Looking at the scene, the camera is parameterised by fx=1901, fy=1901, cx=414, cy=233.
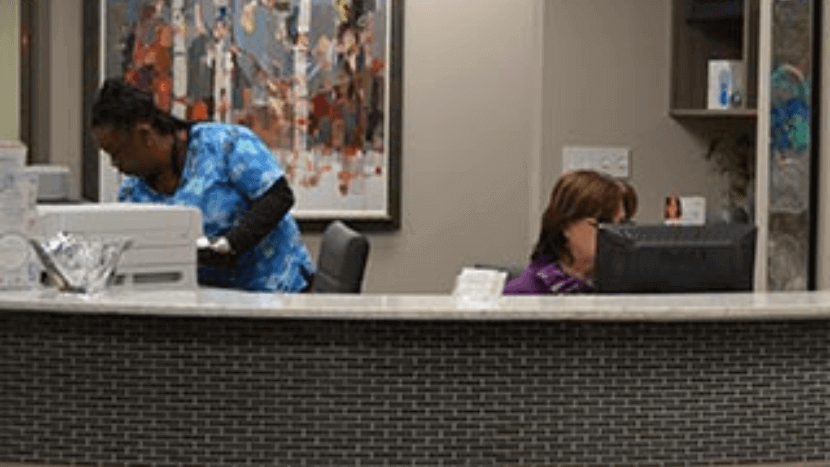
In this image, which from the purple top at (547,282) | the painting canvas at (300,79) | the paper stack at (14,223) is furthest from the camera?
the painting canvas at (300,79)

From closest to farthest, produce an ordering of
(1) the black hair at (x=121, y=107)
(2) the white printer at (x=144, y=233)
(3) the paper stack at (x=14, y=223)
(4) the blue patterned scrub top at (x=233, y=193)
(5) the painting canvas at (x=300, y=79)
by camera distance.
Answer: (3) the paper stack at (x=14, y=223) < (2) the white printer at (x=144, y=233) < (1) the black hair at (x=121, y=107) < (4) the blue patterned scrub top at (x=233, y=193) < (5) the painting canvas at (x=300, y=79)

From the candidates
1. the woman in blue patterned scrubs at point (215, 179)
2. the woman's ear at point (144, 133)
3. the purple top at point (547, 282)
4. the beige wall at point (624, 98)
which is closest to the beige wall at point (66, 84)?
the beige wall at point (624, 98)

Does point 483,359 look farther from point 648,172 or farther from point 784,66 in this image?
point 648,172

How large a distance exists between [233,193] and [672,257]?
80.4 inches

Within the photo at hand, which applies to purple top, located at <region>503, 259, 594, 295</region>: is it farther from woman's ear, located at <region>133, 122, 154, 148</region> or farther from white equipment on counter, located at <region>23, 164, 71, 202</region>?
white equipment on counter, located at <region>23, 164, 71, 202</region>

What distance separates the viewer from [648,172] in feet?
26.3

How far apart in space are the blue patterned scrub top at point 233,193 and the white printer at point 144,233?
82cm

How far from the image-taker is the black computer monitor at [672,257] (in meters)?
4.41

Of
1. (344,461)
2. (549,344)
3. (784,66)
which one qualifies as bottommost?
(344,461)

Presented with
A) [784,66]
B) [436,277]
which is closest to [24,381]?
[784,66]

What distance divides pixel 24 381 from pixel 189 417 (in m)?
0.39

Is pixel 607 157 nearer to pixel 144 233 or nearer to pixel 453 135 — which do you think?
pixel 453 135

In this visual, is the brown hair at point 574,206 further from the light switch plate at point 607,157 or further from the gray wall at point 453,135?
the gray wall at point 453,135

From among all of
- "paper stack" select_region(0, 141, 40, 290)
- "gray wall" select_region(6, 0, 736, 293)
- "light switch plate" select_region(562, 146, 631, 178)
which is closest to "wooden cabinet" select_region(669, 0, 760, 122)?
"light switch plate" select_region(562, 146, 631, 178)
